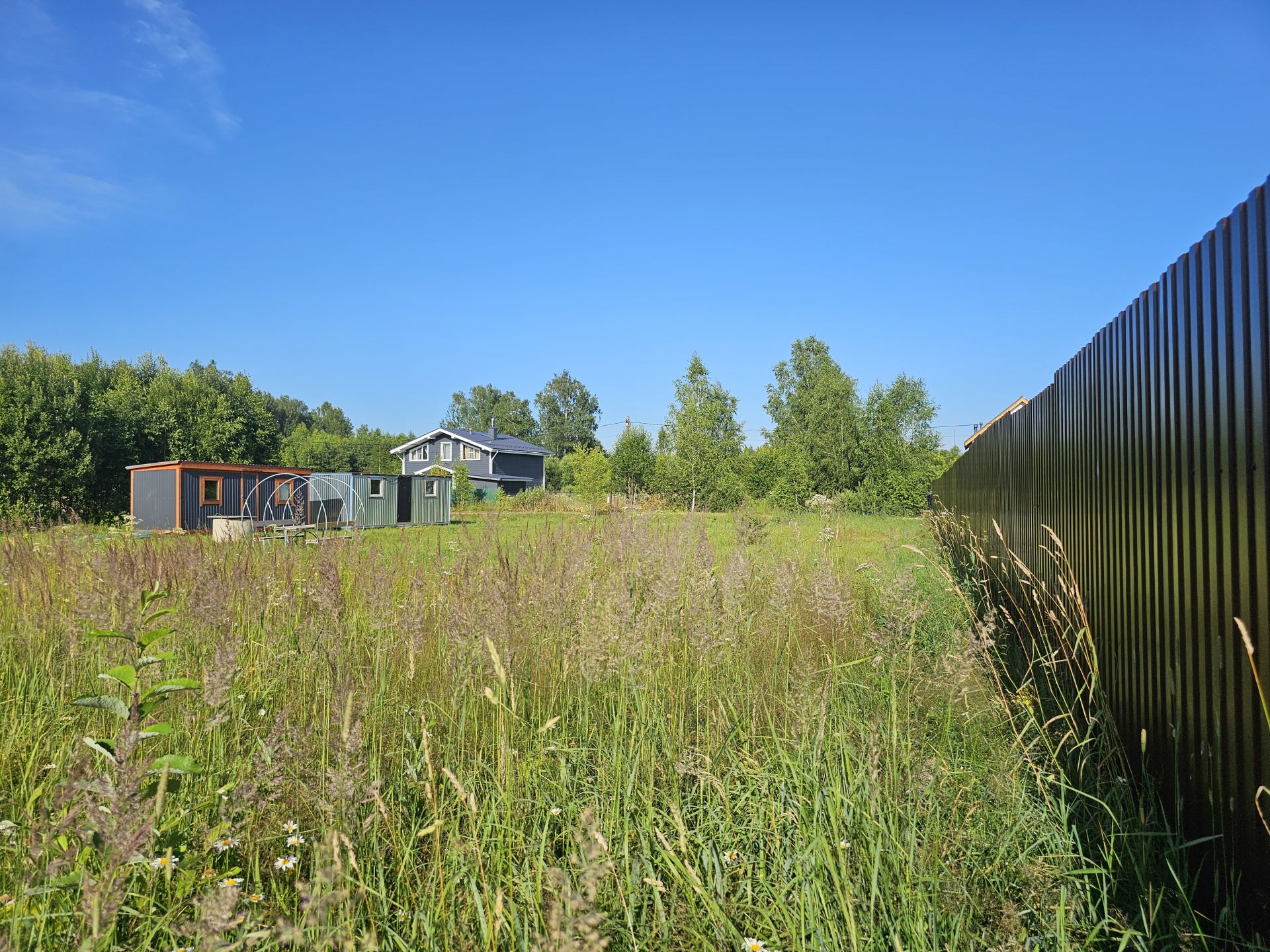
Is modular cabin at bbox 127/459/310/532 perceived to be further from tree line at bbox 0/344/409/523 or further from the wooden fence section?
the wooden fence section

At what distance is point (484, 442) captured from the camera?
50.2m

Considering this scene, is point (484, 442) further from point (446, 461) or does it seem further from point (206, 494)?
point (206, 494)

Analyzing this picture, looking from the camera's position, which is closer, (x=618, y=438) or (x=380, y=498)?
(x=380, y=498)

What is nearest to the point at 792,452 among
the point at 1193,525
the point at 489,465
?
the point at 489,465

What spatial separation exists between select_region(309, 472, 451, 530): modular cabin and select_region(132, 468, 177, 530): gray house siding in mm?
4586

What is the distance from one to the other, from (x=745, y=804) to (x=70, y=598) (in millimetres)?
4008

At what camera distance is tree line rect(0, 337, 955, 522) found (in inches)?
1176

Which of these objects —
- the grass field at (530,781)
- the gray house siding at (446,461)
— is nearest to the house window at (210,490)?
the gray house siding at (446,461)

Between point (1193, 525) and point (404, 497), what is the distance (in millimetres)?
30248

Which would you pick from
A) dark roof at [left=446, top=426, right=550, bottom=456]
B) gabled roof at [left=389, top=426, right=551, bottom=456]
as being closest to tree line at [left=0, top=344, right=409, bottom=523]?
gabled roof at [left=389, top=426, right=551, bottom=456]

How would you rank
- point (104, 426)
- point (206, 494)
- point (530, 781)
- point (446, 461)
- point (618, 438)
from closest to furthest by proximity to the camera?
point (530, 781) → point (206, 494) → point (104, 426) → point (618, 438) → point (446, 461)

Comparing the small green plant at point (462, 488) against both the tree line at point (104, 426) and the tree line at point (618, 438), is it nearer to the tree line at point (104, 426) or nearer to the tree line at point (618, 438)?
the tree line at point (618, 438)

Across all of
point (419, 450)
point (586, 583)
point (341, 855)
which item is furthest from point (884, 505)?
point (419, 450)

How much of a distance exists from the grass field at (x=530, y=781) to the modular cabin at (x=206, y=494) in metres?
22.9
